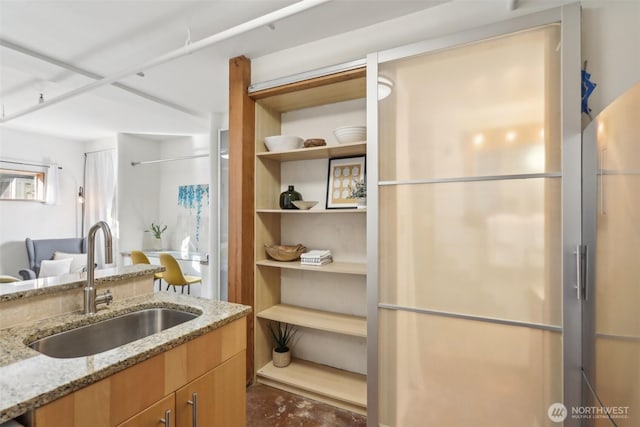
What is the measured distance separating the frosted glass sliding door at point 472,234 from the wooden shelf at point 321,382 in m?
0.28

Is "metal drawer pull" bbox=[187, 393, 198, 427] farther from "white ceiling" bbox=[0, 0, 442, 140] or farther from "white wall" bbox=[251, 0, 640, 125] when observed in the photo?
"white wall" bbox=[251, 0, 640, 125]

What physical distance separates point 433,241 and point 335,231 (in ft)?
2.89

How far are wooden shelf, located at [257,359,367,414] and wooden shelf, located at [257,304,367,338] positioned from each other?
401mm

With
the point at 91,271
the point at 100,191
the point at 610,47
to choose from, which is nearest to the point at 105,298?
the point at 91,271

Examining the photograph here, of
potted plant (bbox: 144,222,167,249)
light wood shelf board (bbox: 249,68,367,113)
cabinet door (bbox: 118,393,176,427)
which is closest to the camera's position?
cabinet door (bbox: 118,393,176,427)

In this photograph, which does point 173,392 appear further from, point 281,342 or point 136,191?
point 136,191

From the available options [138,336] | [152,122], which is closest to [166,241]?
[152,122]

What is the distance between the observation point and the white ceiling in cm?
177

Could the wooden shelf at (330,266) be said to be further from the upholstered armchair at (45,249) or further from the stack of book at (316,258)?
the upholstered armchair at (45,249)

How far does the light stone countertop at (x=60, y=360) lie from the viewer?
2.35ft

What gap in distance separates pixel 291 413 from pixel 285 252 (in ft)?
3.51

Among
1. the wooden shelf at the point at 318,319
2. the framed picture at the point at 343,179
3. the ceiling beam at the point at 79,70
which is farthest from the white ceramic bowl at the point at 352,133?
the ceiling beam at the point at 79,70

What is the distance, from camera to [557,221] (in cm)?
137

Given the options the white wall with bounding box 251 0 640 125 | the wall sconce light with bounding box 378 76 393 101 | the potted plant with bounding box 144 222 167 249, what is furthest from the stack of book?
the potted plant with bounding box 144 222 167 249
